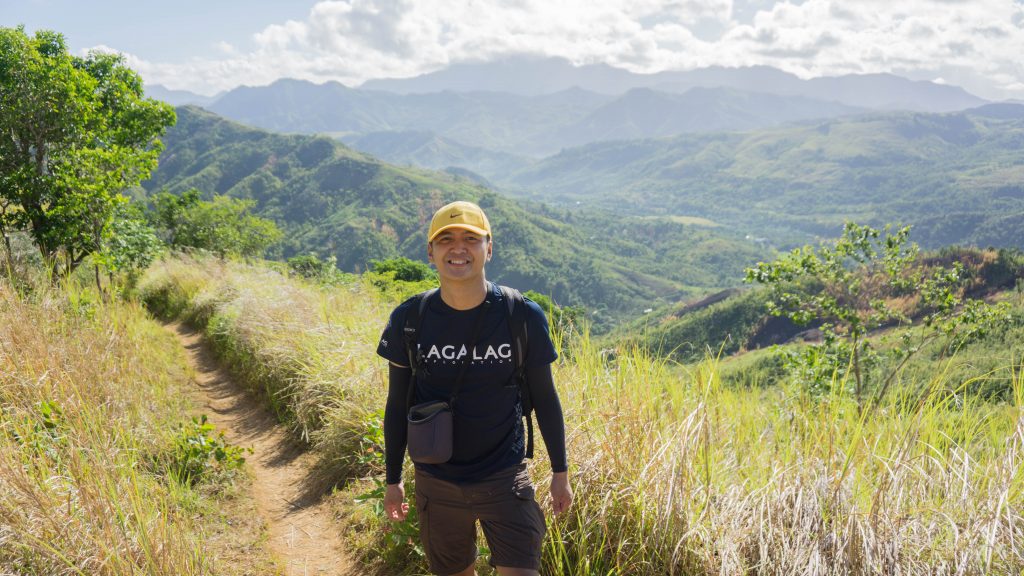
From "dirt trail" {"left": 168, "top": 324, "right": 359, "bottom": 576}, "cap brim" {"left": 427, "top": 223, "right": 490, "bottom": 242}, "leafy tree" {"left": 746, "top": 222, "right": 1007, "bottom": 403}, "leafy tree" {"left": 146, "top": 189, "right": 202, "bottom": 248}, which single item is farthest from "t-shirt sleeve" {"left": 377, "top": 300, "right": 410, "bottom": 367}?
"leafy tree" {"left": 146, "top": 189, "right": 202, "bottom": 248}

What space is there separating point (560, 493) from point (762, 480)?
3.26 feet

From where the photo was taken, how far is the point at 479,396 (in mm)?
2121

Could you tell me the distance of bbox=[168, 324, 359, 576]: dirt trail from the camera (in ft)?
10.6

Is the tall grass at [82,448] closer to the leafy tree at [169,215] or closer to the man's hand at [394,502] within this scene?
the man's hand at [394,502]

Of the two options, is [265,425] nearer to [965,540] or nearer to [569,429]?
[569,429]

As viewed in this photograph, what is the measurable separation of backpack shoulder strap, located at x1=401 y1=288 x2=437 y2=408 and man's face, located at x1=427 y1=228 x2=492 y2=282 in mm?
130

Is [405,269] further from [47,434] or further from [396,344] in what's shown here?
[396,344]

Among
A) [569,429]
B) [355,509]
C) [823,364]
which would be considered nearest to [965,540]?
[569,429]

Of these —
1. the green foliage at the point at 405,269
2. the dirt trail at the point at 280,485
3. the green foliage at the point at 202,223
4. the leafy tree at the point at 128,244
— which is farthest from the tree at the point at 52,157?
the green foliage at the point at 202,223

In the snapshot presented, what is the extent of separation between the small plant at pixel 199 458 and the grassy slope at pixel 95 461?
0.07 m

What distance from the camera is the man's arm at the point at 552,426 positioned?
2166 millimetres

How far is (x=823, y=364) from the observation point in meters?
10.2

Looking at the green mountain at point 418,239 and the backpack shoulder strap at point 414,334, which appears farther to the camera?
the green mountain at point 418,239

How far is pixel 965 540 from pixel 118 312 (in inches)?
260
